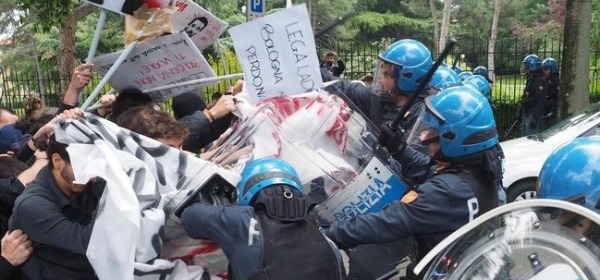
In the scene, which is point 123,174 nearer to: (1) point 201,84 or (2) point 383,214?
(2) point 383,214

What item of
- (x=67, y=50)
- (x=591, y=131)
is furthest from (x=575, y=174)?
(x=67, y=50)

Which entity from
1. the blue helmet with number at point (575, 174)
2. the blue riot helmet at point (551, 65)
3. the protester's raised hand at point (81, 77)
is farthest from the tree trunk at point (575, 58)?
the blue helmet with number at point (575, 174)

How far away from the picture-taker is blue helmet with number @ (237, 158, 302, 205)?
226cm

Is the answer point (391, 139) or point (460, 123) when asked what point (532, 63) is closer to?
point (391, 139)

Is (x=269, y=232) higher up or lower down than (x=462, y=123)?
lower down

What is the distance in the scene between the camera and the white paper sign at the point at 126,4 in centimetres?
318

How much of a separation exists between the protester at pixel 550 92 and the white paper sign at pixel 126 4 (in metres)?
9.02

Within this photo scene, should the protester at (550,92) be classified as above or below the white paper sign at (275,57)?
below

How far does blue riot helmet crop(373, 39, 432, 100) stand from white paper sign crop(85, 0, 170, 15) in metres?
1.53

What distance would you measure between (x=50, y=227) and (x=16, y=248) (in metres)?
0.21

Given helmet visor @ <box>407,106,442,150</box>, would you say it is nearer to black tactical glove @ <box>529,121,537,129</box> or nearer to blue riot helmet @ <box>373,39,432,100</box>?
blue riot helmet @ <box>373,39,432,100</box>

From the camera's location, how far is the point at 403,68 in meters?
4.04

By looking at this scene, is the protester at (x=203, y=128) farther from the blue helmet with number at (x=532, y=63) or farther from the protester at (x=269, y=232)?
the blue helmet with number at (x=532, y=63)

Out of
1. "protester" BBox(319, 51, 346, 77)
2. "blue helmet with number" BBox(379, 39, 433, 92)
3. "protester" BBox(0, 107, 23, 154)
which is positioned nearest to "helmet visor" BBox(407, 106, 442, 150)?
"blue helmet with number" BBox(379, 39, 433, 92)
